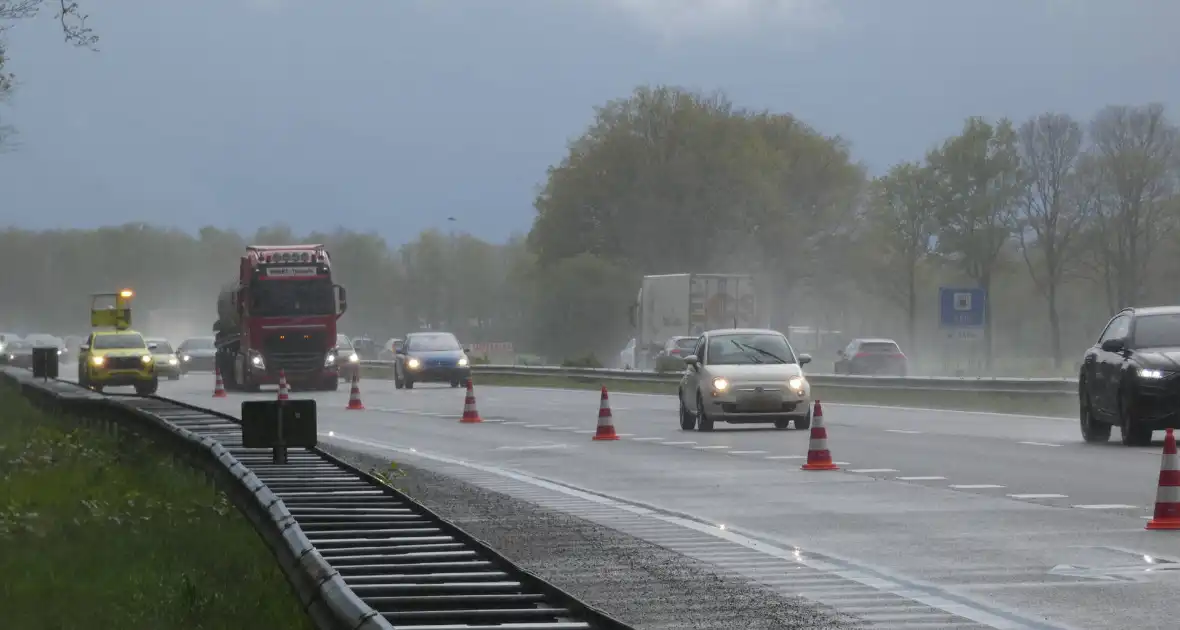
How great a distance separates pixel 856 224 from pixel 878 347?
2694cm

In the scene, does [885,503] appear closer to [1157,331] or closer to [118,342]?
[1157,331]

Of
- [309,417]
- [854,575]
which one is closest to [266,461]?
[309,417]

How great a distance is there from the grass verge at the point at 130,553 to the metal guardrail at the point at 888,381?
75.0 ft

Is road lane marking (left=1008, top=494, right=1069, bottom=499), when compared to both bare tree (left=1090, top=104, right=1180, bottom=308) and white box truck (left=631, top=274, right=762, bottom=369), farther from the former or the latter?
bare tree (left=1090, top=104, right=1180, bottom=308)

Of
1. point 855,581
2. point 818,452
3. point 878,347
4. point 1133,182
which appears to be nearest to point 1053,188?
point 1133,182

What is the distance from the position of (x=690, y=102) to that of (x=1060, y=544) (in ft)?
263

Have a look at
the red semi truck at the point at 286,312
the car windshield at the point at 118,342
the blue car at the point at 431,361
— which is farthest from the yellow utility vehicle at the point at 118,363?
the blue car at the point at 431,361

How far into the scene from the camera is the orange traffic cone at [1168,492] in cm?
1389

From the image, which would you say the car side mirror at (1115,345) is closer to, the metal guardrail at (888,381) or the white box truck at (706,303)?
the metal guardrail at (888,381)

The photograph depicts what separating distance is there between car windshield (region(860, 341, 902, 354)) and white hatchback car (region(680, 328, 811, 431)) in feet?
111

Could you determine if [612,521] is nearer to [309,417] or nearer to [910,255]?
[309,417]

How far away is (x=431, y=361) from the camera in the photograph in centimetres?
5647

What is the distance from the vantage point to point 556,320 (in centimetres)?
9662

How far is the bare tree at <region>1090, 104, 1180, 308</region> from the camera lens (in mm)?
79250
